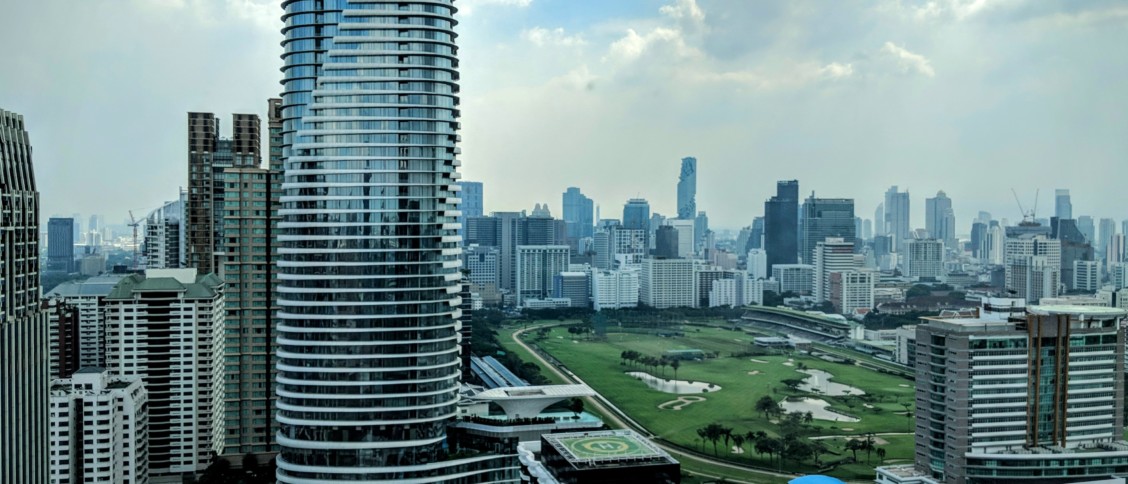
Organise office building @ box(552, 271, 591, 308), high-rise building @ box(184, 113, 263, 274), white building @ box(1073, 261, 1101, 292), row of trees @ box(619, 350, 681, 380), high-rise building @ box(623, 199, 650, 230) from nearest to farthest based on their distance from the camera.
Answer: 1. high-rise building @ box(184, 113, 263, 274)
2. row of trees @ box(619, 350, 681, 380)
3. white building @ box(1073, 261, 1101, 292)
4. office building @ box(552, 271, 591, 308)
5. high-rise building @ box(623, 199, 650, 230)

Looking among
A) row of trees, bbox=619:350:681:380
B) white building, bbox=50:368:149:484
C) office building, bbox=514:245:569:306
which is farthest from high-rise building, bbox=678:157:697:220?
white building, bbox=50:368:149:484

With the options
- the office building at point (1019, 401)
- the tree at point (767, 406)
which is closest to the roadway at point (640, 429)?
the tree at point (767, 406)

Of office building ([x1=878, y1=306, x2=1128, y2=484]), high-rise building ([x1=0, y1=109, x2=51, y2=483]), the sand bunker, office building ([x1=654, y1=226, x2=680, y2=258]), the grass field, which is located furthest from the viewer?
office building ([x1=654, y1=226, x2=680, y2=258])

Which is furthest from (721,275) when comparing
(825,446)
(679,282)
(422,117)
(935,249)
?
(422,117)

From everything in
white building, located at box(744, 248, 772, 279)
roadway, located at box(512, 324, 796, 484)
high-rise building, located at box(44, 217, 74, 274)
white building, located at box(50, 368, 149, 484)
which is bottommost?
roadway, located at box(512, 324, 796, 484)

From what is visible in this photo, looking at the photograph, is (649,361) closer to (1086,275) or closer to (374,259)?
(374,259)

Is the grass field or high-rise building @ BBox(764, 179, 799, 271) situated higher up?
high-rise building @ BBox(764, 179, 799, 271)

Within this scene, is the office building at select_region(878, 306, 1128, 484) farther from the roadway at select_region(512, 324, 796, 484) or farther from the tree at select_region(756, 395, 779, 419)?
the tree at select_region(756, 395, 779, 419)
